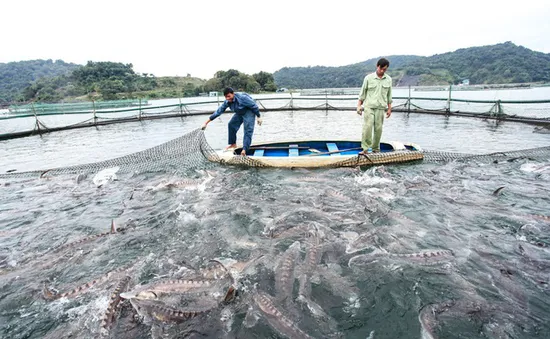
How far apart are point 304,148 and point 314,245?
606cm

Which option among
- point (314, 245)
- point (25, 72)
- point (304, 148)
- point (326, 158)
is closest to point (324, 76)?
point (304, 148)

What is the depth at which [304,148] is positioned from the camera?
10305 millimetres

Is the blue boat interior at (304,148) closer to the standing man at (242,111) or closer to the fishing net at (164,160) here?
the standing man at (242,111)

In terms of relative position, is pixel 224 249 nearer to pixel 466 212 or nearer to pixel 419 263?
pixel 419 263

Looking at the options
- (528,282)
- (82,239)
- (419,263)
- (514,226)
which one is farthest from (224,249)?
(514,226)

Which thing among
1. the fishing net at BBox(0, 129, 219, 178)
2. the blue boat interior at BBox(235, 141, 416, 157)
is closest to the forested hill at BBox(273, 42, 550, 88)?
the blue boat interior at BBox(235, 141, 416, 157)

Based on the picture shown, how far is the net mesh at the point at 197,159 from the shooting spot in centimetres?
877

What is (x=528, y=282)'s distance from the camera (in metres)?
3.63

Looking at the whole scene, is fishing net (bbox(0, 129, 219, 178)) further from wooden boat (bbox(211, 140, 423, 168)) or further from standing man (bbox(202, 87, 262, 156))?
standing man (bbox(202, 87, 262, 156))

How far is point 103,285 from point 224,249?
176 cm

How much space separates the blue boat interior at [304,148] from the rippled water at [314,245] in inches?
60.1

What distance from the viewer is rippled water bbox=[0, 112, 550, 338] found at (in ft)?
10.6

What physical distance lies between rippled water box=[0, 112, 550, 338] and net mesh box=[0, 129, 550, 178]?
1.17 ft

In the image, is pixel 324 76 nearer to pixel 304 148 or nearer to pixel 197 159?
pixel 304 148
